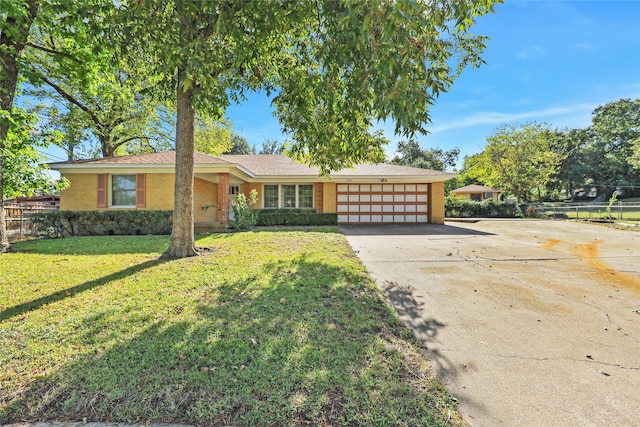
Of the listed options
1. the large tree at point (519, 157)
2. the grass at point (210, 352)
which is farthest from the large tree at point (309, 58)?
the large tree at point (519, 157)

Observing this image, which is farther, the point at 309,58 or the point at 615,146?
the point at 615,146

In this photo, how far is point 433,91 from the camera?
10.9 ft

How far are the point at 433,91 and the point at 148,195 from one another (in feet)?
39.4

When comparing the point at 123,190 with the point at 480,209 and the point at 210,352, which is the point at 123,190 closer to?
the point at 210,352

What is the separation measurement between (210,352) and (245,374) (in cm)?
50

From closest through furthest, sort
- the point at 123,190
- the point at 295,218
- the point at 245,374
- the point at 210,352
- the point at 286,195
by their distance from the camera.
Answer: the point at 245,374, the point at 210,352, the point at 123,190, the point at 295,218, the point at 286,195

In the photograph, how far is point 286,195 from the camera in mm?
16047

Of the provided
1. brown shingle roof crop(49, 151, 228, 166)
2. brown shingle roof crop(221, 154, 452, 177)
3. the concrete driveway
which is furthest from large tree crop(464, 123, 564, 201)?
brown shingle roof crop(49, 151, 228, 166)

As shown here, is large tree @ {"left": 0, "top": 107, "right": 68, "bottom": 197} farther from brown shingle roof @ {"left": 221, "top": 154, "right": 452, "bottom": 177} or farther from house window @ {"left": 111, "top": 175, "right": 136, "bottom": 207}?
brown shingle roof @ {"left": 221, "top": 154, "right": 452, "bottom": 177}

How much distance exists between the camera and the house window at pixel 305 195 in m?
16.1

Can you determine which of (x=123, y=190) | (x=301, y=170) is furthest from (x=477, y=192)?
(x=123, y=190)

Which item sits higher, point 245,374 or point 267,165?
point 267,165

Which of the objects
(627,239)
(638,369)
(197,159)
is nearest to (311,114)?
(638,369)

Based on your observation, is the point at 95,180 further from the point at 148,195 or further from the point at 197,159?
the point at 197,159
